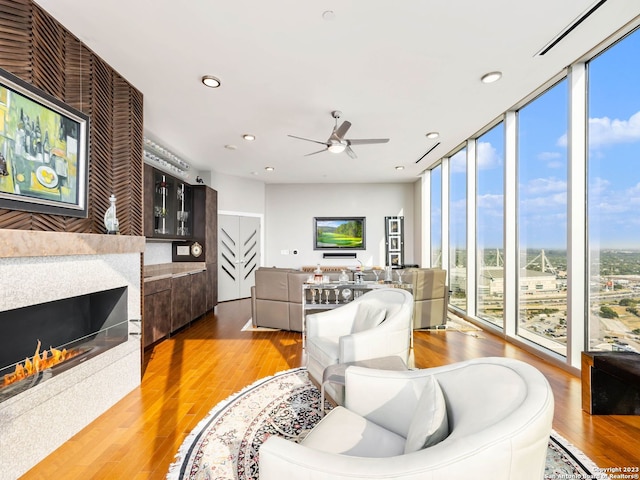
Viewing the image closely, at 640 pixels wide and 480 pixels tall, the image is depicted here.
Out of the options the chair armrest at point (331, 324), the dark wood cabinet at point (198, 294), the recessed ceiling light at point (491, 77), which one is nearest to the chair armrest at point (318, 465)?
the chair armrest at point (331, 324)

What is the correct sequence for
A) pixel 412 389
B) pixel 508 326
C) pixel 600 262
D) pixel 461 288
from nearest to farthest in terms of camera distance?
pixel 412 389 < pixel 600 262 < pixel 508 326 < pixel 461 288

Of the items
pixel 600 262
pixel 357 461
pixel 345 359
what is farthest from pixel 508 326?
pixel 357 461

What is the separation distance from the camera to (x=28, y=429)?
1.69 metres

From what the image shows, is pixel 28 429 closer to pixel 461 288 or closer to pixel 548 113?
pixel 548 113

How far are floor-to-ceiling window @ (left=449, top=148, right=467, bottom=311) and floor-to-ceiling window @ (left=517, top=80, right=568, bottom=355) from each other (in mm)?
1355

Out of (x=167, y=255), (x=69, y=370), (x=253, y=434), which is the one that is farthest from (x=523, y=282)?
(x=167, y=255)

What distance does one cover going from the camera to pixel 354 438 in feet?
4.05

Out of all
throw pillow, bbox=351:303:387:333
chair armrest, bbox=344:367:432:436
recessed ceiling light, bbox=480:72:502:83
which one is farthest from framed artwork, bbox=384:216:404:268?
chair armrest, bbox=344:367:432:436

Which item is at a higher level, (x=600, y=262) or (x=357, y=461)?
(x=600, y=262)

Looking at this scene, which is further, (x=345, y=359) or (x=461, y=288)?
(x=461, y=288)

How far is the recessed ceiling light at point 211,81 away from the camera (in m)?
2.81

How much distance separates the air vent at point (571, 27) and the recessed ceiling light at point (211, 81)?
2952 millimetres

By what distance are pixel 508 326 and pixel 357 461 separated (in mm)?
3809

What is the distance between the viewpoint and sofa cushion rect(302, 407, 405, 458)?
117 centimetres
